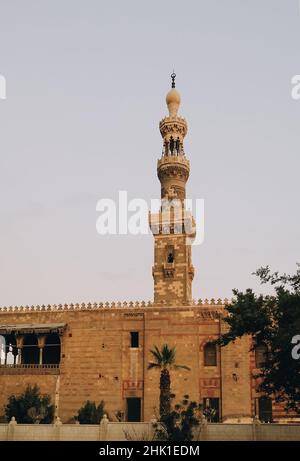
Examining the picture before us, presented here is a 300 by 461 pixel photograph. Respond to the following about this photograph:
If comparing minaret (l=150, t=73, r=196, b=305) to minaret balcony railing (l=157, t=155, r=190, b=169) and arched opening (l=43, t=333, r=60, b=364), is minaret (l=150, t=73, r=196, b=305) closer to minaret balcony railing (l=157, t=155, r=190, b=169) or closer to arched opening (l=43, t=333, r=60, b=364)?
minaret balcony railing (l=157, t=155, r=190, b=169)

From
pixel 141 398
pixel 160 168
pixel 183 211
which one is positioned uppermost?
pixel 160 168

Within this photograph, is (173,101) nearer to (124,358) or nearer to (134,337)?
(134,337)

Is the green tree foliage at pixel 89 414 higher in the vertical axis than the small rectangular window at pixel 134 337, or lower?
lower

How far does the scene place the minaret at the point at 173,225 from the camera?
45.8m

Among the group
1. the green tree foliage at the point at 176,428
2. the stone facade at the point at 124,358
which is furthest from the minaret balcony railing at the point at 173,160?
the green tree foliage at the point at 176,428

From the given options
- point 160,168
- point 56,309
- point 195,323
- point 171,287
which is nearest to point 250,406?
point 195,323

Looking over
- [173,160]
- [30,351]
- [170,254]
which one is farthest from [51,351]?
[173,160]

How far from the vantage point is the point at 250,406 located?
38.9 m

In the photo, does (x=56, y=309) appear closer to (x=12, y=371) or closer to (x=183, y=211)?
(x=12, y=371)

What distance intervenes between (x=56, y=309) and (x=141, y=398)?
8599 millimetres

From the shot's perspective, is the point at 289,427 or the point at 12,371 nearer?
the point at 289,427

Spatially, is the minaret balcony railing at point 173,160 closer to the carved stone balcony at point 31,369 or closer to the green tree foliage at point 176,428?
the carved stone balcony at point 31,369

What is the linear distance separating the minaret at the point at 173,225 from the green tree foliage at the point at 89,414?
9.14 meters
